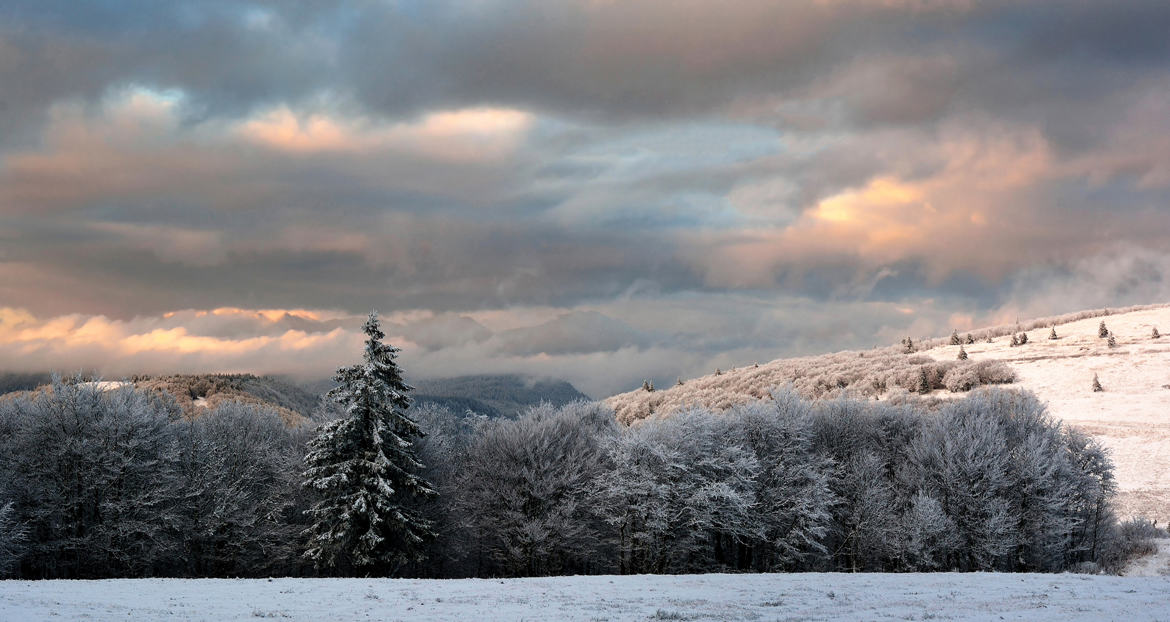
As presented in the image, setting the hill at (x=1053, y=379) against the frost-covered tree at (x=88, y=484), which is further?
the hill at (x=1053, y=379)

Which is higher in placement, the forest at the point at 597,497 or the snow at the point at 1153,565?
the forest at the point at 597,497

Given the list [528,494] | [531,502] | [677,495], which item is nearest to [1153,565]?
[677,495]

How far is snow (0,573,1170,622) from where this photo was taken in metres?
27.5

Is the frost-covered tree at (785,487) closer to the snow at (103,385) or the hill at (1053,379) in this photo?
the hill at (1053,379)

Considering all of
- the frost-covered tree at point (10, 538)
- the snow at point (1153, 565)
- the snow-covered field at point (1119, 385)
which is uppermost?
the snow-covered field at point (1119, 385)

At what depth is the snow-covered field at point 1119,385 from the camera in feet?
260

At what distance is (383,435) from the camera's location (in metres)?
50.6

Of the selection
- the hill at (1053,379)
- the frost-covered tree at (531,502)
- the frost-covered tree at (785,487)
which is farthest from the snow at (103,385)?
the frost-covered tree at (785,487)

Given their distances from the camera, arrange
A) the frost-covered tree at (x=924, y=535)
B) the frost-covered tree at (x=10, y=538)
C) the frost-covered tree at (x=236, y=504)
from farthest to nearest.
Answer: the frost-covered tree at (x=236, y=504) → the frost-covered tree at (x=924, y=535) → the frost-covered tree at (x=10, y=538)

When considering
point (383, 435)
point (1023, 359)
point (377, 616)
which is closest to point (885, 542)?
point (383, 435)

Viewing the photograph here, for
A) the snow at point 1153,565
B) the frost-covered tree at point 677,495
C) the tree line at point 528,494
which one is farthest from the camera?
the snow at point 1153,565

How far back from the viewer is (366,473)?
166 ft

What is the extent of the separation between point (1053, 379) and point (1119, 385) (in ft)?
29.5

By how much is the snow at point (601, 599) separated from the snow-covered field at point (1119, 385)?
158ft
